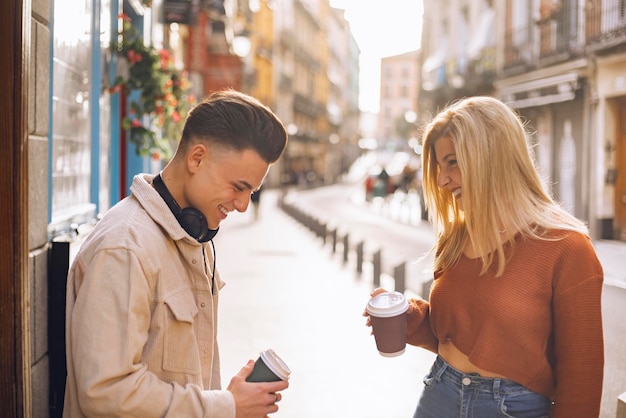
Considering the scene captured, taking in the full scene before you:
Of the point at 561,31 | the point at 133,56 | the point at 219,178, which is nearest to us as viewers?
the point at 219,178

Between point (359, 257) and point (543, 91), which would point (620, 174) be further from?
point (359, 257)

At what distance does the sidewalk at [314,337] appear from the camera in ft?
16.9

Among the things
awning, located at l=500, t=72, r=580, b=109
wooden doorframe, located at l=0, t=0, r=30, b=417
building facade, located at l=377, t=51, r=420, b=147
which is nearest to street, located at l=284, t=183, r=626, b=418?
awning, located at l=500, t=72, r=580, b=109

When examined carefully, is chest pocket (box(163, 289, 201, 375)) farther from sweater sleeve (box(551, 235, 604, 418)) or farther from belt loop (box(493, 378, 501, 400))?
sweater sleeve (box(551, 235, 604, 418))

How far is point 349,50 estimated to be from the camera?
97.0 metres

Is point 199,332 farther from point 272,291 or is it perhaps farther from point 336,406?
point 272,291

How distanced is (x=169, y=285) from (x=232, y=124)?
18.6 inches

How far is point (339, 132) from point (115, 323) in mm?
84821

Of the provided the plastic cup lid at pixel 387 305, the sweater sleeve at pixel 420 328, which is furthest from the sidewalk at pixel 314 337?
the plastic cup lid at pixel 387 305

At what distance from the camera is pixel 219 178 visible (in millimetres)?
2045

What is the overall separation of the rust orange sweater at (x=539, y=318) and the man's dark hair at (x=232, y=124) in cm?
89

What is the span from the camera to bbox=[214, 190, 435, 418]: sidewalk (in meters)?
5.15

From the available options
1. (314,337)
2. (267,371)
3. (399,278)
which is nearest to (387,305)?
(267,371)

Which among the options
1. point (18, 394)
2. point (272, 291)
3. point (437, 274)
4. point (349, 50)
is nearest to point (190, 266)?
point (18, 394)
